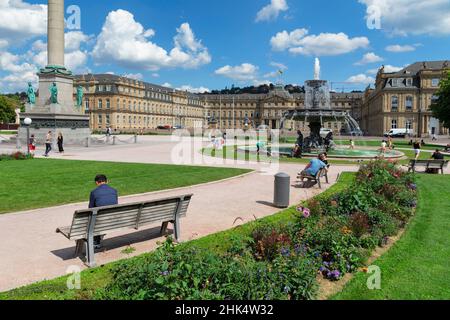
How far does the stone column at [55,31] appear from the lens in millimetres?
37281

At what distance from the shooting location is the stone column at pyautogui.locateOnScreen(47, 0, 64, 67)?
37.3 m

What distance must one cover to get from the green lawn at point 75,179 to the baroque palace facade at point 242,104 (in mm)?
22693

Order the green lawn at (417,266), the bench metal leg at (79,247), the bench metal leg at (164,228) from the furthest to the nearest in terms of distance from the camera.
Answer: the bench metal leg at (164,228) < the bench metal leg at (79,247) < the green lawn at (417,266)

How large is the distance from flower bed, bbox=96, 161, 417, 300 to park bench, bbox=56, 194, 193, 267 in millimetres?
1074

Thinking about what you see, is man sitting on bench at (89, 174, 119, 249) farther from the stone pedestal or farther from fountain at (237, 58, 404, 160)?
the stone pedestal

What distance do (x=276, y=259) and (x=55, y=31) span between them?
3864cm

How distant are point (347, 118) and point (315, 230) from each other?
22255mm

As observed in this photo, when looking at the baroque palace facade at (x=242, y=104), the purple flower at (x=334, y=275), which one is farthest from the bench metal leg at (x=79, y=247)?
the baroque palace facade at (x=242, y=104)

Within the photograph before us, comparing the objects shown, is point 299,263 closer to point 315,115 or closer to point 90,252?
point 90,252

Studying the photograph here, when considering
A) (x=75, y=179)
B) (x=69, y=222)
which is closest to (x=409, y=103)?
(x=75, y=179)

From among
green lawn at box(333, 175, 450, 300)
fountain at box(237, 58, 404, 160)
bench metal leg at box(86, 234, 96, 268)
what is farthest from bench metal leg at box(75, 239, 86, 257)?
fountain at box(237, 58, 404, 160)

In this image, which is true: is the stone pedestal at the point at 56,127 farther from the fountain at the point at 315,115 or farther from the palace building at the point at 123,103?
the palace building at the point at 123,103

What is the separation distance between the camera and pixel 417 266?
671 centimetres

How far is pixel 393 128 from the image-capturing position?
89438mm
